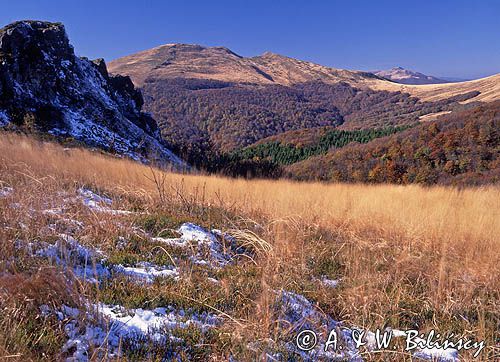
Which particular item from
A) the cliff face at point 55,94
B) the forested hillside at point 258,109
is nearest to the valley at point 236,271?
the cliff face at point 55,94

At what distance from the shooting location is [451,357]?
2.05 m

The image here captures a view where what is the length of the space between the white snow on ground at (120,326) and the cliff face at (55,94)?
11.8 meters

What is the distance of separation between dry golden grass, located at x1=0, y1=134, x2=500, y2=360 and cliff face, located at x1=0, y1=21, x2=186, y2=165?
8.32m

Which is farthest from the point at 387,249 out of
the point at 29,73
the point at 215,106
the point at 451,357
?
the point at 215,106

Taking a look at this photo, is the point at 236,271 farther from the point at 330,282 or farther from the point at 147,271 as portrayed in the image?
the point at 330,282

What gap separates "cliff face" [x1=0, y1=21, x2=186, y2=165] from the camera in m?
15.6

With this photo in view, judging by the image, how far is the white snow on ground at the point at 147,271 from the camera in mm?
2509

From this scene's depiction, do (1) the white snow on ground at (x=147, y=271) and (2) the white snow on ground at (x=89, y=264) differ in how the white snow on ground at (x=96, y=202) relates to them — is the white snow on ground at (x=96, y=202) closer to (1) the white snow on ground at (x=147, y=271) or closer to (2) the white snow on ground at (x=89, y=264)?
(2) the white snow on ground at (x=89, y=264)

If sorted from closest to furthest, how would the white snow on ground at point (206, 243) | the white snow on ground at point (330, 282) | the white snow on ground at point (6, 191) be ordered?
the white snow on ground at point (330, 282), the white snow on ground at point (206, 243), the white snow on ground at point (6, 191)

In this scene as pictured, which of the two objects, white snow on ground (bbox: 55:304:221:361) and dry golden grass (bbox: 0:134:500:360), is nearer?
white snow on ground (bbox: 55:304:221:361)

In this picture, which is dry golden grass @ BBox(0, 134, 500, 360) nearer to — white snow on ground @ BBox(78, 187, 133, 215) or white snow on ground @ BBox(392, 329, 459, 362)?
white snow on ground @ BBox(392, 329, 459, 362)

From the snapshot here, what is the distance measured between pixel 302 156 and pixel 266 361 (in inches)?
3428

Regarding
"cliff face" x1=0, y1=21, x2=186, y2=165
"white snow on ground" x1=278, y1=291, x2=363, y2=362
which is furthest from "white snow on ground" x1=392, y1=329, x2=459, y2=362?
"cliff face" x1=0, y1=21, x2=186, y2=165

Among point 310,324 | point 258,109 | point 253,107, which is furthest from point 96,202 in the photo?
point 253,107
